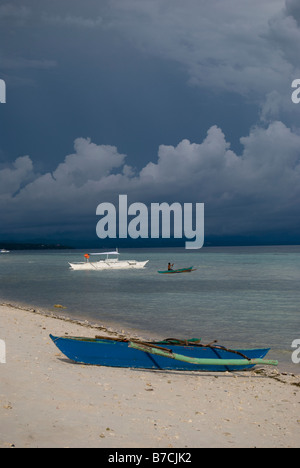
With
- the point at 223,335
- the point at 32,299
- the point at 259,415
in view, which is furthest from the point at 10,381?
the point at 32,299

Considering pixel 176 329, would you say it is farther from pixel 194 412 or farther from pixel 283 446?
pixel 283 446

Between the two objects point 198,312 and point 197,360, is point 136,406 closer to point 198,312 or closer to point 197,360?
point 197,360

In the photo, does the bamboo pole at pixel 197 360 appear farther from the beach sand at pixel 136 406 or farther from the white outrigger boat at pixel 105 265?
the white outrigger boat at pixel 105 265

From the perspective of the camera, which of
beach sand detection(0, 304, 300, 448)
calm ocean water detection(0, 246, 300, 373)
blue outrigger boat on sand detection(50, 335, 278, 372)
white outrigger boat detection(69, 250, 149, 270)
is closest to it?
beach sand detection(0, 304, 300, 448)

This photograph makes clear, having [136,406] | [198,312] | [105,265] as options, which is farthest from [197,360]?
[105,265]

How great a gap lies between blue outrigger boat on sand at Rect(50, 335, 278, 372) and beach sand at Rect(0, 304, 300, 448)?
1.00ft

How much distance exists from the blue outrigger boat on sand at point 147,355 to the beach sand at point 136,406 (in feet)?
1.00

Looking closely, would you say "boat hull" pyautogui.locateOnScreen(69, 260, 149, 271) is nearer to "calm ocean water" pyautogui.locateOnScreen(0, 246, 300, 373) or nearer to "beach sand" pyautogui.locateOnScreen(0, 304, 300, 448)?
"calm ocean water" pyautogui.locateOnScreen(0, 246, 300, 373)

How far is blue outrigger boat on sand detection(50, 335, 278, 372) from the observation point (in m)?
14.2

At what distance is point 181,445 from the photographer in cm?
828

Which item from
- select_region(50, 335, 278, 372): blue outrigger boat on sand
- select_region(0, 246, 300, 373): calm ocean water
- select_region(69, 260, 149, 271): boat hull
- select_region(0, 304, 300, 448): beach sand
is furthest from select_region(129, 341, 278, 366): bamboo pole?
select_region(69, 260, 149, 271): boat hull

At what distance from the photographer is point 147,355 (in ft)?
47.4

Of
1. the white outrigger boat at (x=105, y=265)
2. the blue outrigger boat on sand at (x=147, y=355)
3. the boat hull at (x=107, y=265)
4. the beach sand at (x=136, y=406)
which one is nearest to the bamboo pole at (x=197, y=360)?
the blue outrigger boat on sand at (x=147, y=355)

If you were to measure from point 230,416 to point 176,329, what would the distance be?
15635 mm
